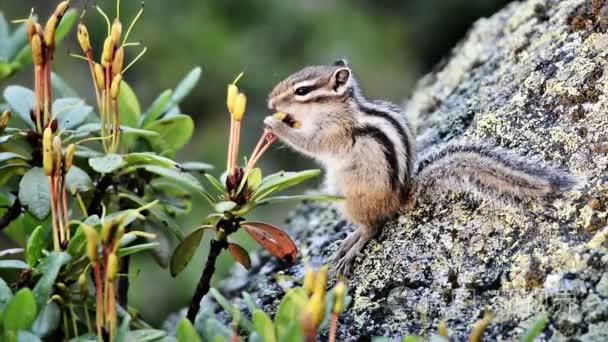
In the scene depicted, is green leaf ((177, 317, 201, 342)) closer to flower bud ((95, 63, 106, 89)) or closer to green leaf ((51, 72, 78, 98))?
flower bud ((95, 63, 106, 89))

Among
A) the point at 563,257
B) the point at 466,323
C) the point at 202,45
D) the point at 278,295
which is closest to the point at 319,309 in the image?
the point at 466,323

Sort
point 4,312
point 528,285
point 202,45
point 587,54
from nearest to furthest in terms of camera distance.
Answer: point 4,312
point 528,285
point 587,54
point 202,45

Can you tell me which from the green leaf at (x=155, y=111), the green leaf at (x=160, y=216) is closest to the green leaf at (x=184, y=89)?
the green leaf at (x=155, y=111)

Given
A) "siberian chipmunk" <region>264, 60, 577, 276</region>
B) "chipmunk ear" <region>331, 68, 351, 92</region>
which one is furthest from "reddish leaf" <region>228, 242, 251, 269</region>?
"chipmunk ear" <region>331, 68, 351, 92</region>

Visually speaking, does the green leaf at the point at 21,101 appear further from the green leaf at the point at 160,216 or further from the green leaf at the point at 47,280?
the green leaf at the point at 47,280

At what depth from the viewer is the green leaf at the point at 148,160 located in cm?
186

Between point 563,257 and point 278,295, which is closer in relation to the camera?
point 563,257

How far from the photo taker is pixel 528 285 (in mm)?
1776

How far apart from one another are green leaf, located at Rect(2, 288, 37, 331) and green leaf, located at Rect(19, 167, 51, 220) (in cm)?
37

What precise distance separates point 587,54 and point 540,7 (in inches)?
20.7

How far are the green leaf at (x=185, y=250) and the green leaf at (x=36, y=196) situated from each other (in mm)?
285

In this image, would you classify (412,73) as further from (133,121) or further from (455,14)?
(133,121)

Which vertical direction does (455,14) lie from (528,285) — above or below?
above

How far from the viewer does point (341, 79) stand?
271cm
